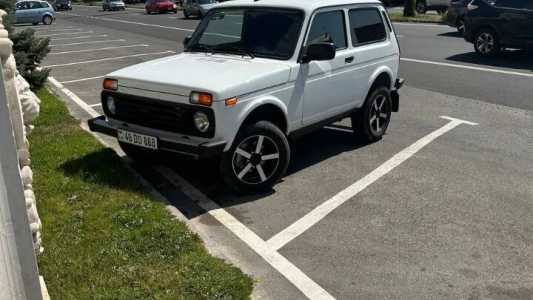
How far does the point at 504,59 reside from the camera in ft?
48.2

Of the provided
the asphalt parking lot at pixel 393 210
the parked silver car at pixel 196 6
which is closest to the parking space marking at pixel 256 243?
the asphalt parking lot at pixel 393 210

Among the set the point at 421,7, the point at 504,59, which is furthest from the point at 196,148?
the point at 421,7

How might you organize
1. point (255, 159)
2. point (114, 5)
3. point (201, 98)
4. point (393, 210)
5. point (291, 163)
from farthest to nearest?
point (114, 5)
point (291, 163)
point (255, 159)
point (393, 210)
point (201, 98)

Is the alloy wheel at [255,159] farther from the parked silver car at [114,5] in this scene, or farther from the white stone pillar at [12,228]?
the parked silver car at [114,5]

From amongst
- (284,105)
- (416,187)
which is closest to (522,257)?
(416,187)

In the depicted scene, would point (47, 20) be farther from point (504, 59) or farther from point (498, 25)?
point (504, 59)

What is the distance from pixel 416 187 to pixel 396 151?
130cm

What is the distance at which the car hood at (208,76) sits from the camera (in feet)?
17.1

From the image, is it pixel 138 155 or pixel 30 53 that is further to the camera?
pixel 30 53

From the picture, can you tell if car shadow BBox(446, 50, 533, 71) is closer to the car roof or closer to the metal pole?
the car roof

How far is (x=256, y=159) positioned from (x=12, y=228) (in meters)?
3.13

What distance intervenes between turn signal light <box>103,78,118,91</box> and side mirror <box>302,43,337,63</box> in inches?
81.8

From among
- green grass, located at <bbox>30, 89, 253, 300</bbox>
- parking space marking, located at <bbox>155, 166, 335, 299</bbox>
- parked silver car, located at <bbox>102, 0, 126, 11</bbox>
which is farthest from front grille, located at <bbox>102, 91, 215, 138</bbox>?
parked silver car, located at <bbox>102, 0, 126, 11</bbox>

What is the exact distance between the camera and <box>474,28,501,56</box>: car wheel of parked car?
48.2ft
